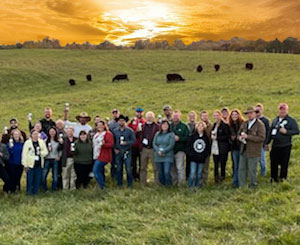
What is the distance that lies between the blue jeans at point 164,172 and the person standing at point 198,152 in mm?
568

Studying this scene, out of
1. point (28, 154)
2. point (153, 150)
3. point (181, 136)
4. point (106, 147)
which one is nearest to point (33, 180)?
point (28, 154)

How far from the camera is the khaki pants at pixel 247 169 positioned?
28.5ft

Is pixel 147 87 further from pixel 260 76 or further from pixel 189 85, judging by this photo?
pixel 260 76

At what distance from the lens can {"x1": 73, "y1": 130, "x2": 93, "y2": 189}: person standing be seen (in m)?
9.87

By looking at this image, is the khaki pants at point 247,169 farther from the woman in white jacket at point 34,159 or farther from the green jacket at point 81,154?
the woman in white jacket at point 34,159

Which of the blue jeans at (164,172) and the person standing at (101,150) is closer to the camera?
the blue jeans at (164,172)

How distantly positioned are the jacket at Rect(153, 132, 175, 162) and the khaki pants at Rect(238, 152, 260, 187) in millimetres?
1808

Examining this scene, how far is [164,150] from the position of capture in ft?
30.8

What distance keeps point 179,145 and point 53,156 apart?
11.6ft

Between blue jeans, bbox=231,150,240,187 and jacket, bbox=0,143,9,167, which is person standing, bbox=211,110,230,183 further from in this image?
jacket, bbox=0,143,9,167

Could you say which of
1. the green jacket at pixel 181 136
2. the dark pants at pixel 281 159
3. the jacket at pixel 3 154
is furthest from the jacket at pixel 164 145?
the jacket at pixel 3 154

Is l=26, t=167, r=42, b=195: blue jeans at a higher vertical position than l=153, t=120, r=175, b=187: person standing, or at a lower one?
lower

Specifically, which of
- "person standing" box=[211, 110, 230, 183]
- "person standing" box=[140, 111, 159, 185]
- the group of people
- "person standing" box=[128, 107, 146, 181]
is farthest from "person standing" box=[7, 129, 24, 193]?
"person standing" box=[211, 110, 230, 183]

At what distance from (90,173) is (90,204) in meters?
2.12
